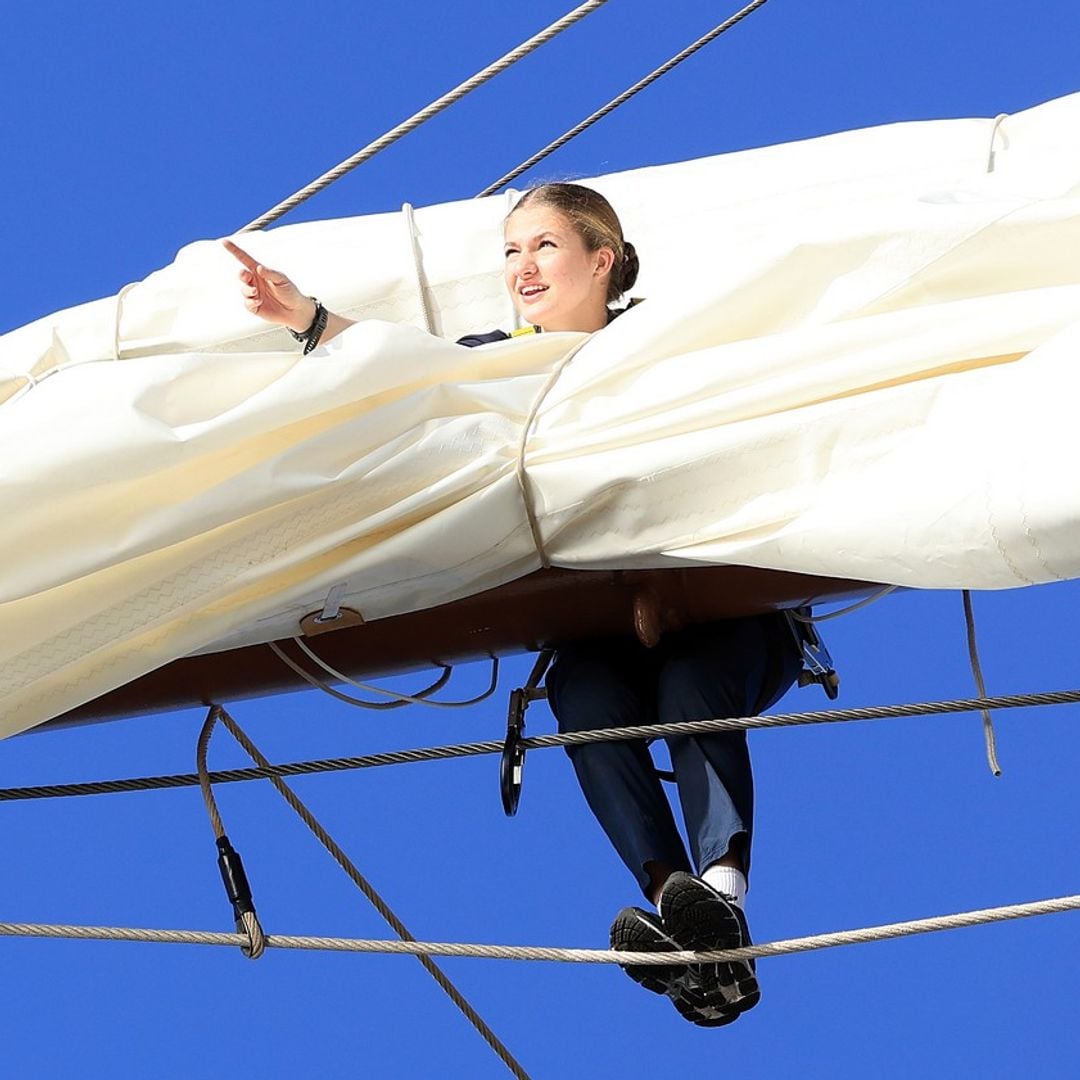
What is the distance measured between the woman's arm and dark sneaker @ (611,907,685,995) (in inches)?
17.9

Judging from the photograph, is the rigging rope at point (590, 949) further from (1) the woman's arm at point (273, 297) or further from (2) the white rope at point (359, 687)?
(1) the woman's arm at point (273, 297)

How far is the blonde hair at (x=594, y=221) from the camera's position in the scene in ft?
5.83

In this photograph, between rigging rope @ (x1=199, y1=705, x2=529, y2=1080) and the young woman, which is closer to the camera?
the young woman

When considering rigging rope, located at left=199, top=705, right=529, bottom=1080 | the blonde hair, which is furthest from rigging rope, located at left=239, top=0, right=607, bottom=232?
rigging rope, located at left=199, top=705, right=529, bottom=1080

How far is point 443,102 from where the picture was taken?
72.7 inches

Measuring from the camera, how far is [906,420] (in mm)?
1308

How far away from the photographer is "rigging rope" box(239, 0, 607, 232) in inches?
70.8

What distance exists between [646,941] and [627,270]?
621mm

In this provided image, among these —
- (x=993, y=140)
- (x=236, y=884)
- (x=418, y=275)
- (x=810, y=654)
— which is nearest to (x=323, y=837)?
(x=236, y=884)

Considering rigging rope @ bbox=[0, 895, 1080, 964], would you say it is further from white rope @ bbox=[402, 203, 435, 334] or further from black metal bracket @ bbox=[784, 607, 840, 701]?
white rope @ bbox=[402, 203, 435, 334]

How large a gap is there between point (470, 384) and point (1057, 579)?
0.35 metres

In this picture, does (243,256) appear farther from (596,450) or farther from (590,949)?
(590,949)

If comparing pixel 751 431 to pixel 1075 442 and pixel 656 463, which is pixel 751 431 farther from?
pixel 1075 442

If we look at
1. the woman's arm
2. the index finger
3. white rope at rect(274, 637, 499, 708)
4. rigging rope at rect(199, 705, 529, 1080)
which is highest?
the index finger
